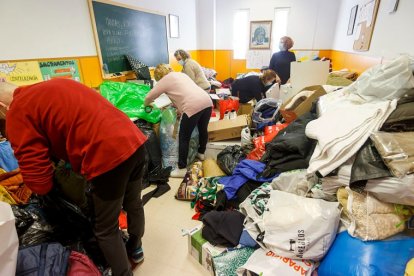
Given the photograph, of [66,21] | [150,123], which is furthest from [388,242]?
[66,21]

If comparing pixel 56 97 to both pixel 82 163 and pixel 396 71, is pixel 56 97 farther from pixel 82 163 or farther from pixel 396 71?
pixel 396 71

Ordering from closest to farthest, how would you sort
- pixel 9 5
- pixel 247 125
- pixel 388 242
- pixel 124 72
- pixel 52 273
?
pixel 52 273 < pixel 388 242 < pixel 9 5 < pixel 247 125 < pixel 124 72

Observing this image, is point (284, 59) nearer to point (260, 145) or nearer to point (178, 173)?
point (260, 145)

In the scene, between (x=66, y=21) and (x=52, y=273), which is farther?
(x=66, y=21)

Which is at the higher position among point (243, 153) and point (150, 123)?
point (150, 123)

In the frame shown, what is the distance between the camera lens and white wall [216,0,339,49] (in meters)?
5.21

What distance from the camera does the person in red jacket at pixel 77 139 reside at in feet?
2.98

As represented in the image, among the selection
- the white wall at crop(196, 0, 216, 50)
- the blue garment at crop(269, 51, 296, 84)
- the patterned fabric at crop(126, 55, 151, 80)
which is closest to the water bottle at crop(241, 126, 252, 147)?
the patterned fabric at crop(126, 55, 151, 80)

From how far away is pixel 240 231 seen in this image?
1.36 meters

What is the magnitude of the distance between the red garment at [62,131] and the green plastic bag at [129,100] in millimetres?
1395

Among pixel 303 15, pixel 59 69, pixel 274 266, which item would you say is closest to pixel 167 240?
pixel 274 266

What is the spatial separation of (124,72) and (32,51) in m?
1.23

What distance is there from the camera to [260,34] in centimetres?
575

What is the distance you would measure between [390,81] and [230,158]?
4.49ft
